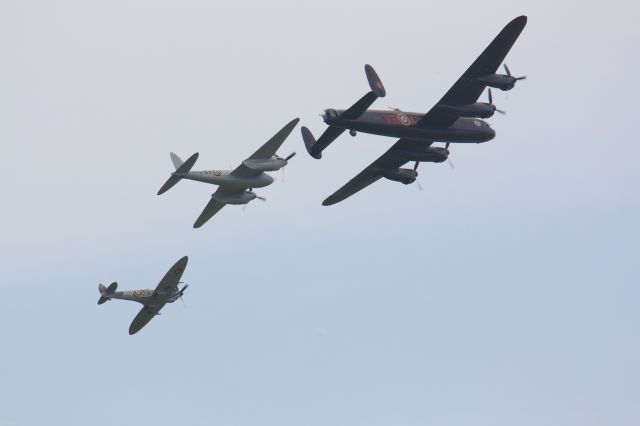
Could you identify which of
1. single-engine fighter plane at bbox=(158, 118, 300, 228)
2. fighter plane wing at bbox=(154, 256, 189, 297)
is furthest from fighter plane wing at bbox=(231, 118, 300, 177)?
fighter plane wing at bbox=(154, 256, 189, 297)

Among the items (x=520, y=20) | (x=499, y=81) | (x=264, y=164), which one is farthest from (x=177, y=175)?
(x=520, y=20)

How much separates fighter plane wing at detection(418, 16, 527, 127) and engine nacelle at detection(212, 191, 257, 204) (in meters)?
17.0

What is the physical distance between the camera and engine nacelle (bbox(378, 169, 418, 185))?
67000 millimetres

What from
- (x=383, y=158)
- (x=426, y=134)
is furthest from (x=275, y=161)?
(x=426, y=134)

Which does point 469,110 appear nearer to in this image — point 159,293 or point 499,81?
point 499,81

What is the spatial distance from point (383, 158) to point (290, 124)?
701 cm

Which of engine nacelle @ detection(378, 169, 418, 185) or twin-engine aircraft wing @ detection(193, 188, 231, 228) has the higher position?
twin-engine aircraft wing @ detection(193, 188, 231, 228)

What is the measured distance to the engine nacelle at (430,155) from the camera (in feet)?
216

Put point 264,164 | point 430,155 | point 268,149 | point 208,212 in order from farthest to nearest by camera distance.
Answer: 1. point 208,212
2. point 264,164
3. point 268,149
4. point 430,155

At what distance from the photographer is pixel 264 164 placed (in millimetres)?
70500

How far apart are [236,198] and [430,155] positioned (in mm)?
15400

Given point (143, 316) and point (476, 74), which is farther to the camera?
point (143, 316)

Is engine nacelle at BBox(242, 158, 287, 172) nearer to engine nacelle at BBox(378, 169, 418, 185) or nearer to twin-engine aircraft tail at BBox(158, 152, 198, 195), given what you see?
twin-engine aircraft tail at BBox(158, 152, 198, 195)

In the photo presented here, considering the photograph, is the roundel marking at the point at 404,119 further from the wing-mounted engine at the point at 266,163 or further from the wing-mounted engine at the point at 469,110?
the wing-mounted engine at the point at 266,163
